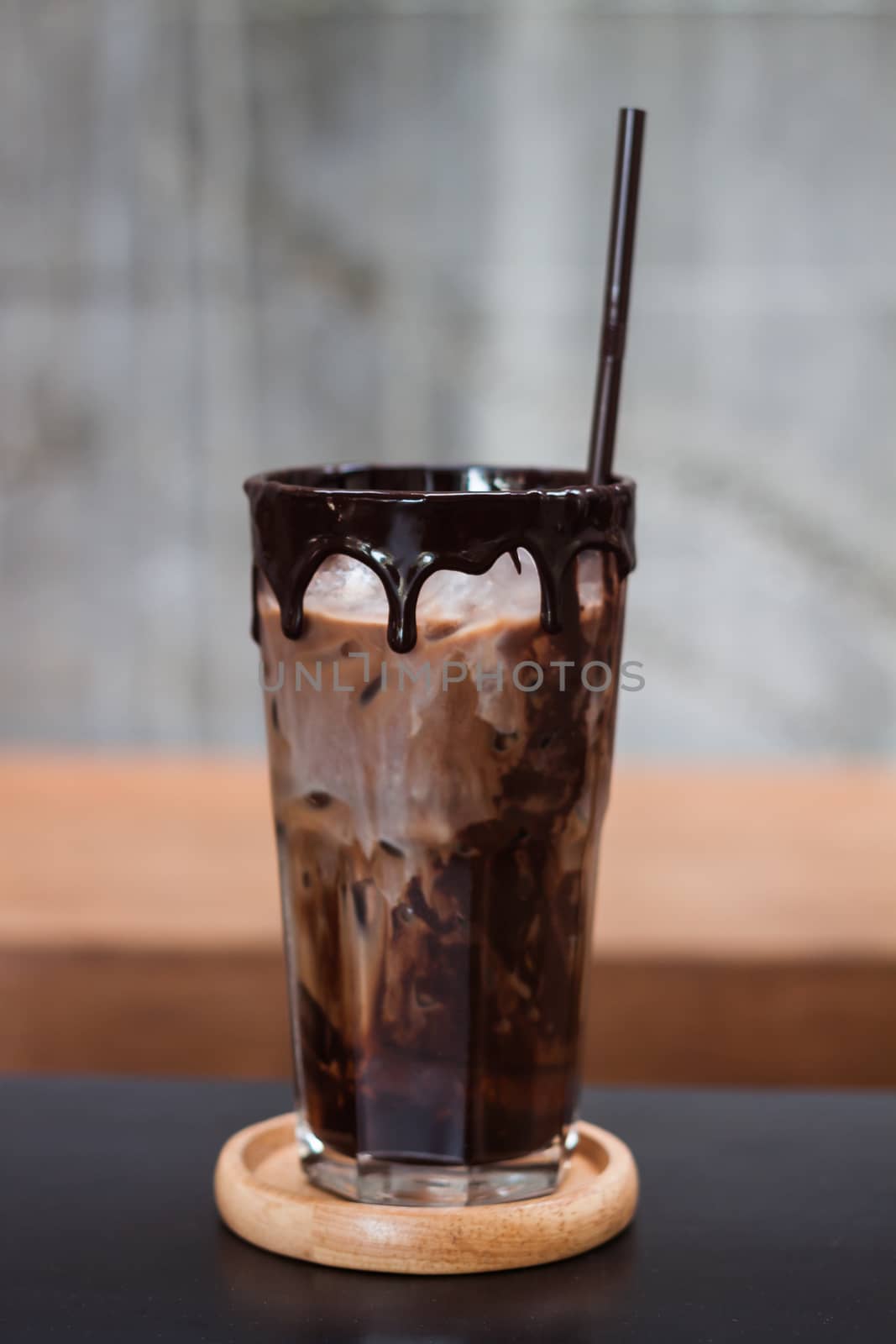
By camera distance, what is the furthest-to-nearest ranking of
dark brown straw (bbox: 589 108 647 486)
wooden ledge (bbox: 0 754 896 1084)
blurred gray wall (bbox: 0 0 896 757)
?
blurred gray wall (bbox: 0 0 896 757), wooden ledge (bbox: 0 754 896 1084), dark brown straw (bbox: 589 108 647 486)

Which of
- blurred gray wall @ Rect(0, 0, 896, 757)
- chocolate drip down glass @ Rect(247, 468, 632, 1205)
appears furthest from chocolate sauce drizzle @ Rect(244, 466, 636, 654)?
blurred gray wall @ Rect(0, 0, 896, 757)

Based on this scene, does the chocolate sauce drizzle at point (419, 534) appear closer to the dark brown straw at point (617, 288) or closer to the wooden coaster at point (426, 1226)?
the dark brown straw at point (617, 288)

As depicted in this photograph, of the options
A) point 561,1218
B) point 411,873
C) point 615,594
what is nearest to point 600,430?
point 615,594

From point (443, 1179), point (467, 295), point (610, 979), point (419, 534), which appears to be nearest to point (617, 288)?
point (419, 534)

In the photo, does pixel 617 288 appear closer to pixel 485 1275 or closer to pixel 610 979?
pixel 485 1275

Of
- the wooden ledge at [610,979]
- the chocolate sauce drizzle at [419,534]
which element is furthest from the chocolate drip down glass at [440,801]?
the wooden ledge at [610,979]

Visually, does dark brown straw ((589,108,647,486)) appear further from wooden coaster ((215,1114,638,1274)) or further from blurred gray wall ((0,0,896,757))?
blurred gray wall ((0,0,896,757))

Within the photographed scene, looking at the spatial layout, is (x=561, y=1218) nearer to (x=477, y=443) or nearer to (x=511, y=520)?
(x=511, y=520)
